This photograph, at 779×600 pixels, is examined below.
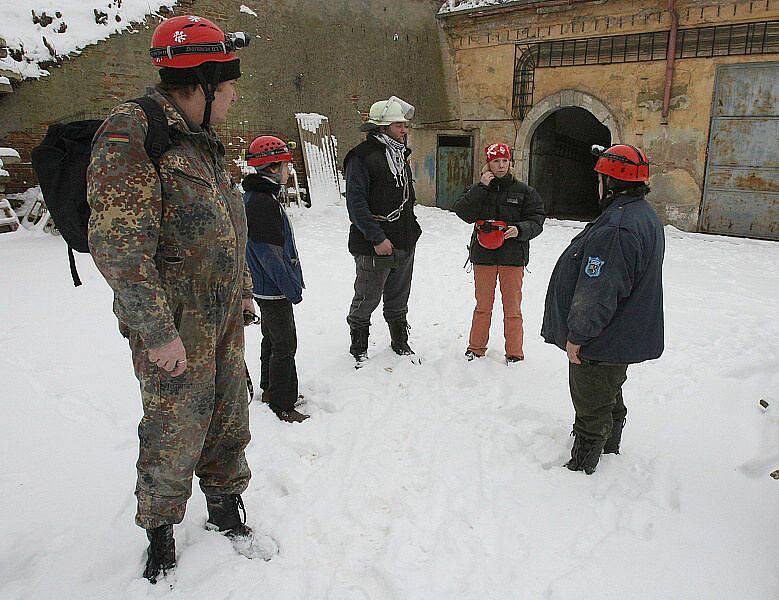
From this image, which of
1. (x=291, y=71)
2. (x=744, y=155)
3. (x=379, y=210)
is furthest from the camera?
(x=291, y=71)

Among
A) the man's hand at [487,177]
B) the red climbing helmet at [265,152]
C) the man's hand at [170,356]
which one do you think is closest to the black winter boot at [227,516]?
the man's hand at [170,356]

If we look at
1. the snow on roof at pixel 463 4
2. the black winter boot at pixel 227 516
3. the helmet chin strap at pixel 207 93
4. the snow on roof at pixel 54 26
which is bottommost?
the black winter boot at pixel 227 516

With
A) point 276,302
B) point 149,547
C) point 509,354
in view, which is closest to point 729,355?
point 509,354

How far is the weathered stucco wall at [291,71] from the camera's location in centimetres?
855

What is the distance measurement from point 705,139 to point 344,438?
9023 mm

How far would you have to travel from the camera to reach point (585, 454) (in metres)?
2.98

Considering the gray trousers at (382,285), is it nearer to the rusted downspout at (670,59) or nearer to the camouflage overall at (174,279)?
the camouflage overall at (174,279)

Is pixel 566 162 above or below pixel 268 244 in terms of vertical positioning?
below

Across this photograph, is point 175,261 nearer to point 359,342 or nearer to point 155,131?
point 155,131

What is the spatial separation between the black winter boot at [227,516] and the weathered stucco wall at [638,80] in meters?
9.66

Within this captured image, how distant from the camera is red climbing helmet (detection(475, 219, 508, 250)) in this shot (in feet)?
13.7

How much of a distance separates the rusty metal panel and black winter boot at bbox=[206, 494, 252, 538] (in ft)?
34.1

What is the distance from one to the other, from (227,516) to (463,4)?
11509 millimetres

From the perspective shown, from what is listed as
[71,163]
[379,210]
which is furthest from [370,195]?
[71,163]
